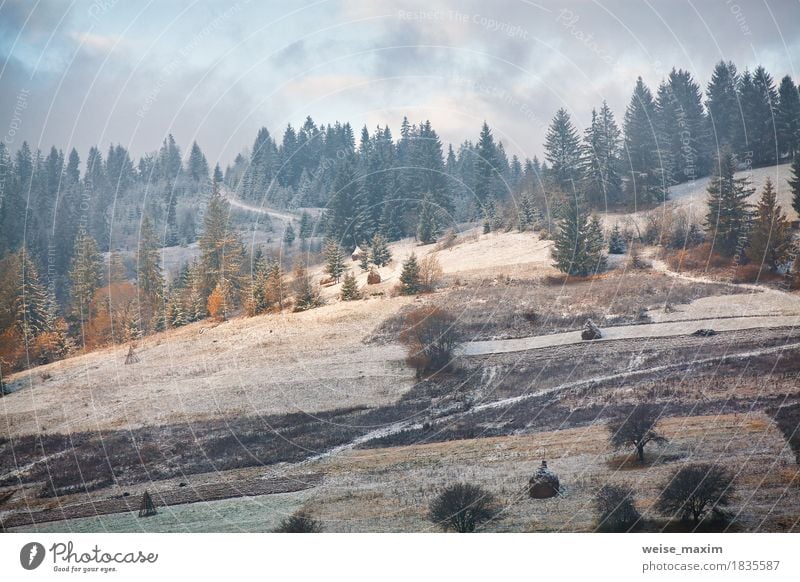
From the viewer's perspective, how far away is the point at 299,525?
1533 cm

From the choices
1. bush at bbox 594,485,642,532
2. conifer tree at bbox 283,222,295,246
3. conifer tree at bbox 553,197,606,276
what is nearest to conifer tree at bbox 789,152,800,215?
conifer tree at bbox 553,197,606,276

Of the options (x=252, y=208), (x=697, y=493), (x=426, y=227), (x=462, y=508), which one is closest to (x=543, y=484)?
(x=462, y=508)

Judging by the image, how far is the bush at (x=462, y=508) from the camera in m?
14.9

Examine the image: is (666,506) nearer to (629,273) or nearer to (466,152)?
(629,273)

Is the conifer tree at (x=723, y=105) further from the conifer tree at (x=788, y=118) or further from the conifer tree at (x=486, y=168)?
the conifer tree at (x=486, y=168)

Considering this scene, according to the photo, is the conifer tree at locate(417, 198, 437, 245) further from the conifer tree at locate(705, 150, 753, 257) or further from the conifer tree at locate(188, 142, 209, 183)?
the conifer tree at locate(705, 150, 753, 257)

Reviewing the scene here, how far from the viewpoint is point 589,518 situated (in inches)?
568

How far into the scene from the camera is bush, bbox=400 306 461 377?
740 inches

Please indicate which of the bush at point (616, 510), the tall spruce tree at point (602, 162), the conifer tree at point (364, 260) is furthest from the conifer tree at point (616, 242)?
the conifer tree at point (364, 260)

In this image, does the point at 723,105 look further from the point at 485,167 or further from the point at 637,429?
the point at 637,429

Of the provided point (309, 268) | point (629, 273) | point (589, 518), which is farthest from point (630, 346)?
point (309, 268)

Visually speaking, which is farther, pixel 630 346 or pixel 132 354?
pixel 132 354

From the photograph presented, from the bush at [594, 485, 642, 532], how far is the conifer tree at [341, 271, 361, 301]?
1021 centimetres
